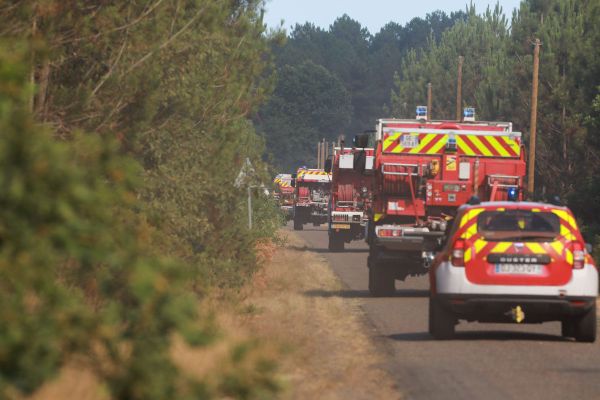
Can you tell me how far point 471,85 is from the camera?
80250 millimetres

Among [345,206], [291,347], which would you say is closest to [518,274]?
[291,347]

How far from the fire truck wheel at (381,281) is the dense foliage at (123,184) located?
2165 mm

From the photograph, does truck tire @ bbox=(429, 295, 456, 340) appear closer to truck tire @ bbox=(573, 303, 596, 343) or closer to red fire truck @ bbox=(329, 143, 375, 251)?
truck tire @ bbox=(573, 303, 596, 343)

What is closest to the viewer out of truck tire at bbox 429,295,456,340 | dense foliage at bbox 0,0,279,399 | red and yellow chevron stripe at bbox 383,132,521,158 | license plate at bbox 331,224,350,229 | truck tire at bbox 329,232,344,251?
dense foliage at bbox 0,0,279,399

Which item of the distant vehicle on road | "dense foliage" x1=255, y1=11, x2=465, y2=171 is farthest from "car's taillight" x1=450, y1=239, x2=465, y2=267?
"dense foliage" x1=255, y1=11, x2=465, y2=171

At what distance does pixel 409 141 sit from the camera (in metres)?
24.1

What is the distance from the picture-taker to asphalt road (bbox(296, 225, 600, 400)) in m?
11.5

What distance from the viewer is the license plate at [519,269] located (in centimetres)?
1531

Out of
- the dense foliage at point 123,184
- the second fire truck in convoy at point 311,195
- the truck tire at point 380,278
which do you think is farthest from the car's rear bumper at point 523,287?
the second fire truck in convoy at point 311,195

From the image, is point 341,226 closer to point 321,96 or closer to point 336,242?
point 336,242

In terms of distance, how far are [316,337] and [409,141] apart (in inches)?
338

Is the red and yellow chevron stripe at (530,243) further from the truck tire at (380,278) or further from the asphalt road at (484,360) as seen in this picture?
the truck tire at (380,278)

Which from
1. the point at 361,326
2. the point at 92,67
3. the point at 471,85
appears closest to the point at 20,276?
the point at 92,67

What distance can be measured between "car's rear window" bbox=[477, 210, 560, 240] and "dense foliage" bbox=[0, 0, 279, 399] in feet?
11.1
